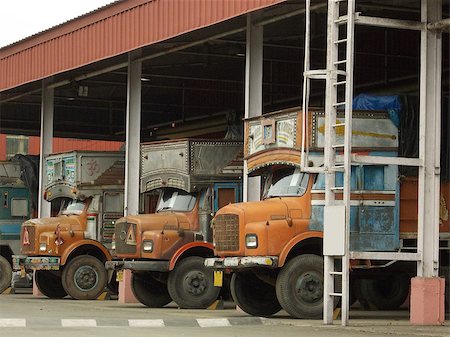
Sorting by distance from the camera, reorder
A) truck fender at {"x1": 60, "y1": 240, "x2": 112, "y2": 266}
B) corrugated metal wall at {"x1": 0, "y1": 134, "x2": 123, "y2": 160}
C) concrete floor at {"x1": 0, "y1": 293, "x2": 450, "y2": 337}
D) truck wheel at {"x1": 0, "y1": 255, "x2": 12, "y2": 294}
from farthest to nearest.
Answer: corrugated metal wall at {"x1": 0, "y1": 134, "x2": 123, "y2": 160}
truck wheel at {"x1": 0, "y1": 255, "x2": 12, "y2": 294}
truck fender at {"x1": 60, "y1": 240, "x2": 112, "y2": 266}
concrete floor at {"x1": 0, "y1": 293, "x2": 450, "y2": 337}

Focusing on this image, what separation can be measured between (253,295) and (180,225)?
11.6ft

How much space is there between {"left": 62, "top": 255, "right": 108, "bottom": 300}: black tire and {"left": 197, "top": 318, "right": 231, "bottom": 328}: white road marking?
9.84 metres

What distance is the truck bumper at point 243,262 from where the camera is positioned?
1927 cm

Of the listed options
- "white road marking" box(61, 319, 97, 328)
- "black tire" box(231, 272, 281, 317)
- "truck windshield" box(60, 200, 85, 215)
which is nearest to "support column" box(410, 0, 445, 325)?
"black tire" box(231, 272, 281, 317)

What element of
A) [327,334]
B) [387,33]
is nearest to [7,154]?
[387,33]

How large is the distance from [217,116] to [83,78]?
8009 mm

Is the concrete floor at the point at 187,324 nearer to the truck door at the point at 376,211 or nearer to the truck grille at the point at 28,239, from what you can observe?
the truck door at the point at 376,211

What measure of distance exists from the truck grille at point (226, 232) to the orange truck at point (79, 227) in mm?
8249

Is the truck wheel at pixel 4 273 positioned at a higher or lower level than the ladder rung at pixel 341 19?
lower

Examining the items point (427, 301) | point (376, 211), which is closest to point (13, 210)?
point (376, 211)

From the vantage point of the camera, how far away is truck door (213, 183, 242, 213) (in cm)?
2427

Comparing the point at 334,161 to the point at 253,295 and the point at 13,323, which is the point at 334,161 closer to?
the point at 253,295

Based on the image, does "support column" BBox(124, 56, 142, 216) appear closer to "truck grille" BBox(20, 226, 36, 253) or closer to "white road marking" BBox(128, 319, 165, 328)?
"truck grille" BBox(20, 226, 36, 253)

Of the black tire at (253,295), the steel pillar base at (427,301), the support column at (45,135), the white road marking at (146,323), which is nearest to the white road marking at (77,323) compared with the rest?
the white road marking at (146,323)
